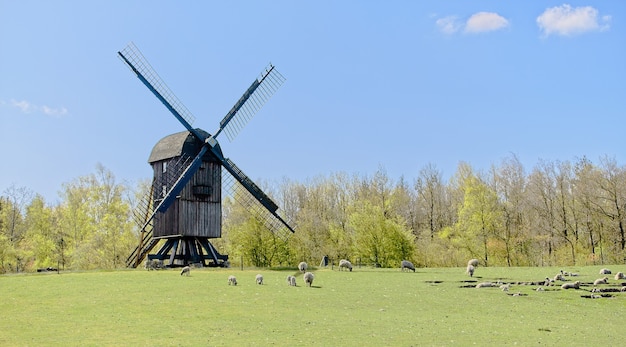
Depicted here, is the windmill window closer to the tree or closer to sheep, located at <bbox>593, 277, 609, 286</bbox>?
the tree

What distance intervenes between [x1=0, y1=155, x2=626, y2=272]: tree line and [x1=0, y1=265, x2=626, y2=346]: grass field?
2624cm

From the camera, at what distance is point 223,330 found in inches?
733


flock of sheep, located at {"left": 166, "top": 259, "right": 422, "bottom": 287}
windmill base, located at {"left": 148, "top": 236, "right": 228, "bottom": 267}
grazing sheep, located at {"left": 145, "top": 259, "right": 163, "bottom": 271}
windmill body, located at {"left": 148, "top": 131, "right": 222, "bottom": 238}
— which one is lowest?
flock of sheep, located at {"left": 166, "top": 259, "right": 422, "bottom": 287}

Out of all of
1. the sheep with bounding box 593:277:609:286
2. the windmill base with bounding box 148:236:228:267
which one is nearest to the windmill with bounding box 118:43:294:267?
the windmill base with bounding box 148:236:228:267

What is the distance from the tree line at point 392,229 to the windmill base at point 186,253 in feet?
34.8

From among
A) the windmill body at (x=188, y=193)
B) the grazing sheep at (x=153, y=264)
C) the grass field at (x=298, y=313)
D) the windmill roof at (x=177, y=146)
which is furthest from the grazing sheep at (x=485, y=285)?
the windmill roof at (x=177, y=146)

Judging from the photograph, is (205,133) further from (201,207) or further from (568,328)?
(568,328)

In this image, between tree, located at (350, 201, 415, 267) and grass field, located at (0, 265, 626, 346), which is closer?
grass field, located at (0, 265, 626, 346)

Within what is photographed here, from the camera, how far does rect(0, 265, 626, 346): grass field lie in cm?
1745

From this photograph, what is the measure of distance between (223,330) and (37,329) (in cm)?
624

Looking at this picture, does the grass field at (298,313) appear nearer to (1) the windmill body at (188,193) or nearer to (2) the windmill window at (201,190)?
(1) the windmill body at (188,193)

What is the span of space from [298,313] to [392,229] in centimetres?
4046

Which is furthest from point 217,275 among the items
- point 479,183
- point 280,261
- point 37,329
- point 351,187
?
point 351,187

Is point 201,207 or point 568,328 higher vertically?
point 201,207
